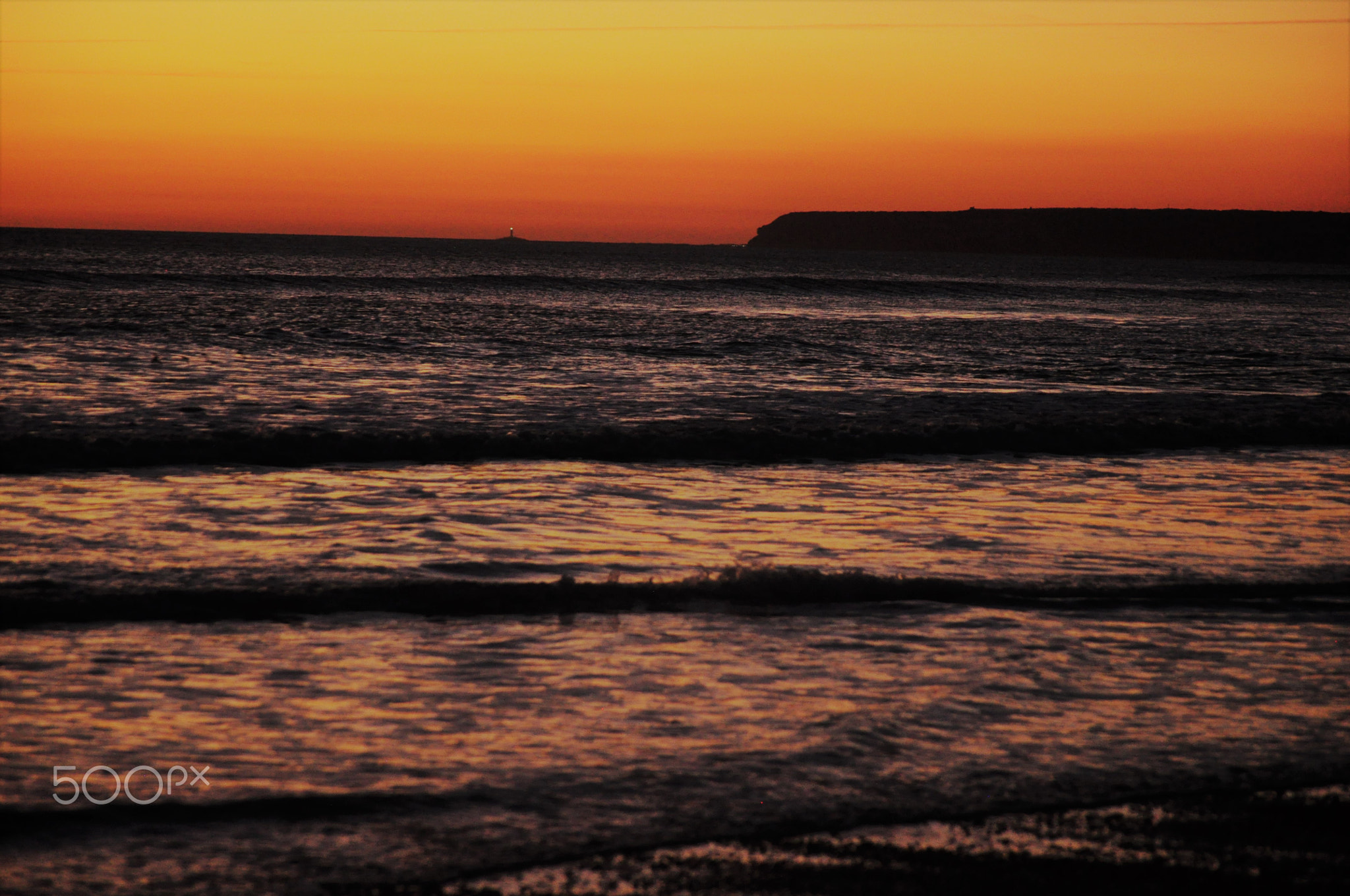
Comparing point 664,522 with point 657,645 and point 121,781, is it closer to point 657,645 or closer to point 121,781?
point 657,645

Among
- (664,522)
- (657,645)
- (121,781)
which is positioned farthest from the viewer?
(664,522)

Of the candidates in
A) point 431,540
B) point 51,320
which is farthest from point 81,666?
point 51,320

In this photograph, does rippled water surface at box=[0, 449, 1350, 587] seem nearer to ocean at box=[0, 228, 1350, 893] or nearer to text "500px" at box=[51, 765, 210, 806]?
ocean at box=[0, 228, 1350, 893]

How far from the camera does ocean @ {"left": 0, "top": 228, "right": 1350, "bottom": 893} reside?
2.83 meters

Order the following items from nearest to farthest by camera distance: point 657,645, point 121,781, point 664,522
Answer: point 121,781
point 657,645
point 664,522

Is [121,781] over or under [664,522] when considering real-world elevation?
under

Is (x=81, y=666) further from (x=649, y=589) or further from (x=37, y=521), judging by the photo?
(x=37, y=521)

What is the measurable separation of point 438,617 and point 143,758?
1556mm

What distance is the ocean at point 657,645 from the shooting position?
2830 millimetres

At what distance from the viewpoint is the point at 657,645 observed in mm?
4352

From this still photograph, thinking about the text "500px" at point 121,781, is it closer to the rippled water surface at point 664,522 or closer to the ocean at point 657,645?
the ocean at point 657,645

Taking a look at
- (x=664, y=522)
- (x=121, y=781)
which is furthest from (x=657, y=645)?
(x=664, y=522)

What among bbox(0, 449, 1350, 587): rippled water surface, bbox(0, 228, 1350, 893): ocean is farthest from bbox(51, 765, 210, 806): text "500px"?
bbox(0, 449, 1350, 587): rippled water surface

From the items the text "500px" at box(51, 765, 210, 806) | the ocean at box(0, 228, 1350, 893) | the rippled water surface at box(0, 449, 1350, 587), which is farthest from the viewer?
the rippled water surface at box(0, 449, 1350, 587)
